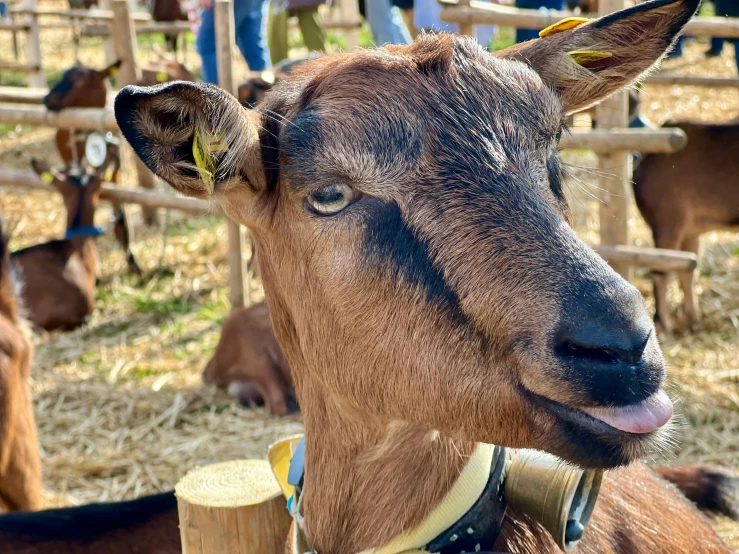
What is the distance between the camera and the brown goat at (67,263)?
747cm

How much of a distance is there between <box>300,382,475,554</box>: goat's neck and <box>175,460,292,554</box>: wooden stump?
0.71ft

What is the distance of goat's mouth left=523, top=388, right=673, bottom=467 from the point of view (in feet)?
5.82

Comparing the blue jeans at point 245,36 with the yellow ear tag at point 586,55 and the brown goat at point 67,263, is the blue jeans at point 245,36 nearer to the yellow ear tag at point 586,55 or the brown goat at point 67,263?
the brown goat at point 67,263

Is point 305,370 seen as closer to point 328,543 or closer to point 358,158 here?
point 328,543

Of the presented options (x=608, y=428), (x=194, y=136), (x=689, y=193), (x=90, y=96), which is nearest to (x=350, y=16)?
(x=90, y=96)

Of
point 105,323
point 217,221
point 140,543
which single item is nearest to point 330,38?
point 217,221

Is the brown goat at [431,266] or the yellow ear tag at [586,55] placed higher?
the yellow ear tag at [586,55]

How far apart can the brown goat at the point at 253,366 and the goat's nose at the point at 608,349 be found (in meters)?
4.35

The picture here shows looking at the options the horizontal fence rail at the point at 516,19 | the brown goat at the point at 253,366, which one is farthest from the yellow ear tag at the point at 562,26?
the horizontal fence rail at the point at 516,19

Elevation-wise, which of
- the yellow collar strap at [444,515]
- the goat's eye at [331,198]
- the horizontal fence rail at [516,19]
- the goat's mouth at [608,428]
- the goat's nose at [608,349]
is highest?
the horizontal fence rail at [516,19]

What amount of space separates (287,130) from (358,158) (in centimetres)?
23

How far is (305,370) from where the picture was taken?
248 centimetres

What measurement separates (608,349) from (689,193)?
17.7ft

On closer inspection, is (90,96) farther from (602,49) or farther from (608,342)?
(608,342)
